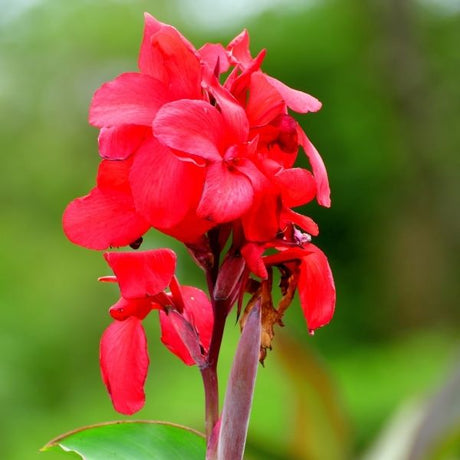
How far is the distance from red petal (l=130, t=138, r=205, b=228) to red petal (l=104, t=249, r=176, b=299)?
4cm

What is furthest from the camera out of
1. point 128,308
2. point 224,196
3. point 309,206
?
point 309,206

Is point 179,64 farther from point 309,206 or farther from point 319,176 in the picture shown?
point 309,206

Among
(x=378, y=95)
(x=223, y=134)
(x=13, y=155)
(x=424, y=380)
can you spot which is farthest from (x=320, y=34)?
(x=223, y=134)

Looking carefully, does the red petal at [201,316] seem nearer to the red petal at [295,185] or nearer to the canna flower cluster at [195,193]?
the canna flower cluster at [195,193]

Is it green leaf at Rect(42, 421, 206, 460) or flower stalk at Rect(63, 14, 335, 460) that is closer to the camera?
flower stalk at Rect(63, 14, 335, 460)

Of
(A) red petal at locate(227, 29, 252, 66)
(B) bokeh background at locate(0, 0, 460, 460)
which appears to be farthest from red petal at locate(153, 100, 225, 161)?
(B) bokeh background at locate(0, 0, 460, 460)

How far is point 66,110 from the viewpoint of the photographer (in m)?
4.86

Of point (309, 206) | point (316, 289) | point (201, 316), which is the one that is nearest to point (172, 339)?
point (201, 316)

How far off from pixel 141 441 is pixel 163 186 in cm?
25

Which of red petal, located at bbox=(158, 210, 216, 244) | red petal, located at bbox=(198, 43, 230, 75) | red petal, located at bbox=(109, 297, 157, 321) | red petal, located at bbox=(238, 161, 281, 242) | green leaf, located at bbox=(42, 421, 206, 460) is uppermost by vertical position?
red petal, located at bbox=(198, 43, 230, 75)

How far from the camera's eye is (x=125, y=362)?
26.4 inches

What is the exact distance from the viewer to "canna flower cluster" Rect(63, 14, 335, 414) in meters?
0.57

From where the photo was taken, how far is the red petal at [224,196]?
0.54m

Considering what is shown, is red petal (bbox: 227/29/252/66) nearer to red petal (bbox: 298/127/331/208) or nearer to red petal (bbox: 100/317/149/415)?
red petal (bbox: 298/127/331/208)
